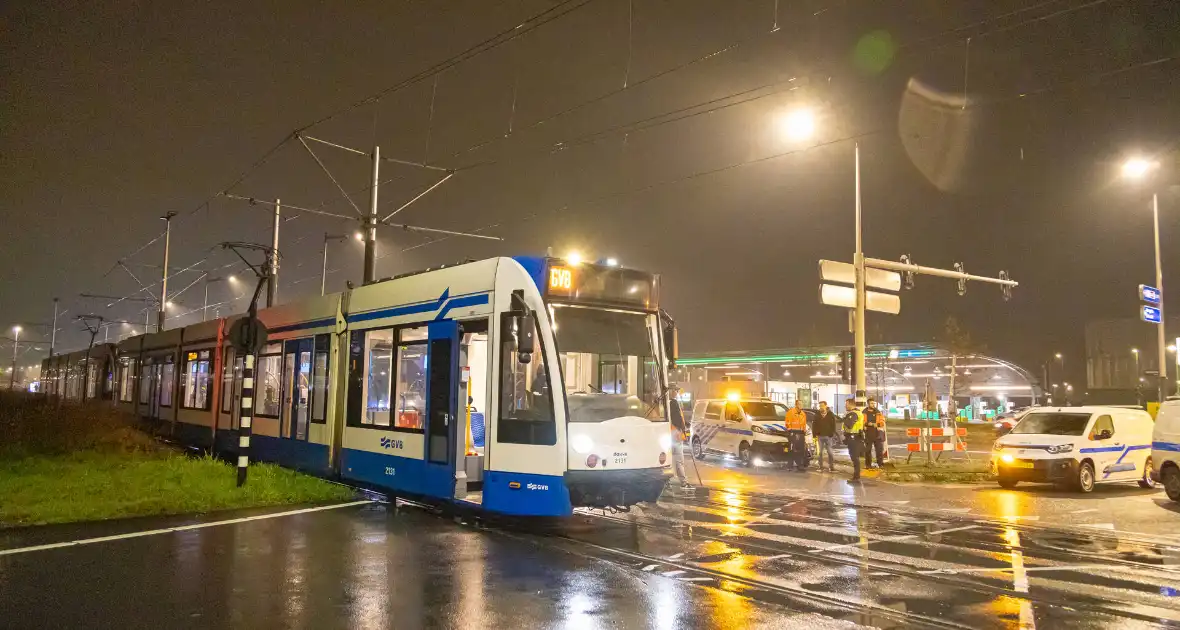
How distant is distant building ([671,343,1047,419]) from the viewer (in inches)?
1864

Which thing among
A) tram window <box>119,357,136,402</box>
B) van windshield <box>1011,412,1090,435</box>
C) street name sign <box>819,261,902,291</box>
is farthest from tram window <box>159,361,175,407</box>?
van windshield <box>1011,412,1090,435</box>

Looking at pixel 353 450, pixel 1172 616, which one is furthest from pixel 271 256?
pixel 1172 616

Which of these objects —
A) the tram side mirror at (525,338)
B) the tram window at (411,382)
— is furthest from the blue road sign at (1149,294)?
the tram window at (411,382)

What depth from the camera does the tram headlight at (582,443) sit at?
9719 mm

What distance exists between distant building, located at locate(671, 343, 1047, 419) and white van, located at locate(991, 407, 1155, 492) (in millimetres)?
19679

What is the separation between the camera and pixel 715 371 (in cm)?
6756

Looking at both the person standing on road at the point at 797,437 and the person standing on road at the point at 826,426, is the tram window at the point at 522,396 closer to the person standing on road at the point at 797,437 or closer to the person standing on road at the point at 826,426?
the person standing on road at the point at 826,426

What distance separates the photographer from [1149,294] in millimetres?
23938

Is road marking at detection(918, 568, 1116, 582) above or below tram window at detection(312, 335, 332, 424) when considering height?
below

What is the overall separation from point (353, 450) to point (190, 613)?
6730 millimetres

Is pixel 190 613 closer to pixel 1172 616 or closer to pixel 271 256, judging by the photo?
pixel 1172 616

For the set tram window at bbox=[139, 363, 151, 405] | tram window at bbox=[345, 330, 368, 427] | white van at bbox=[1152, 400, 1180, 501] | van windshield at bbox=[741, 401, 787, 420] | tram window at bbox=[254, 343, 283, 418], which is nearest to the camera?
tram window at bbox=[345, 330, 368, 427]

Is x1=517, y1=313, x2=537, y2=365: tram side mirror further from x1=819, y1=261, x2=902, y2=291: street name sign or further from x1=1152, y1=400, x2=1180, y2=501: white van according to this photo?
x1=1152, y1=400, x2=1180, y2=501: white van

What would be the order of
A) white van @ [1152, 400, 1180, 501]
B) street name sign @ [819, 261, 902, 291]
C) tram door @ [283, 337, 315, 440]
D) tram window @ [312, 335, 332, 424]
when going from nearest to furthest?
tram window @ [312, 335, 332, 424]
white van @ [1152, 400, 1180, 501]
tram door @ [283, 337, 315, 440]
street name sign @ [819, 261, 902, 291]
